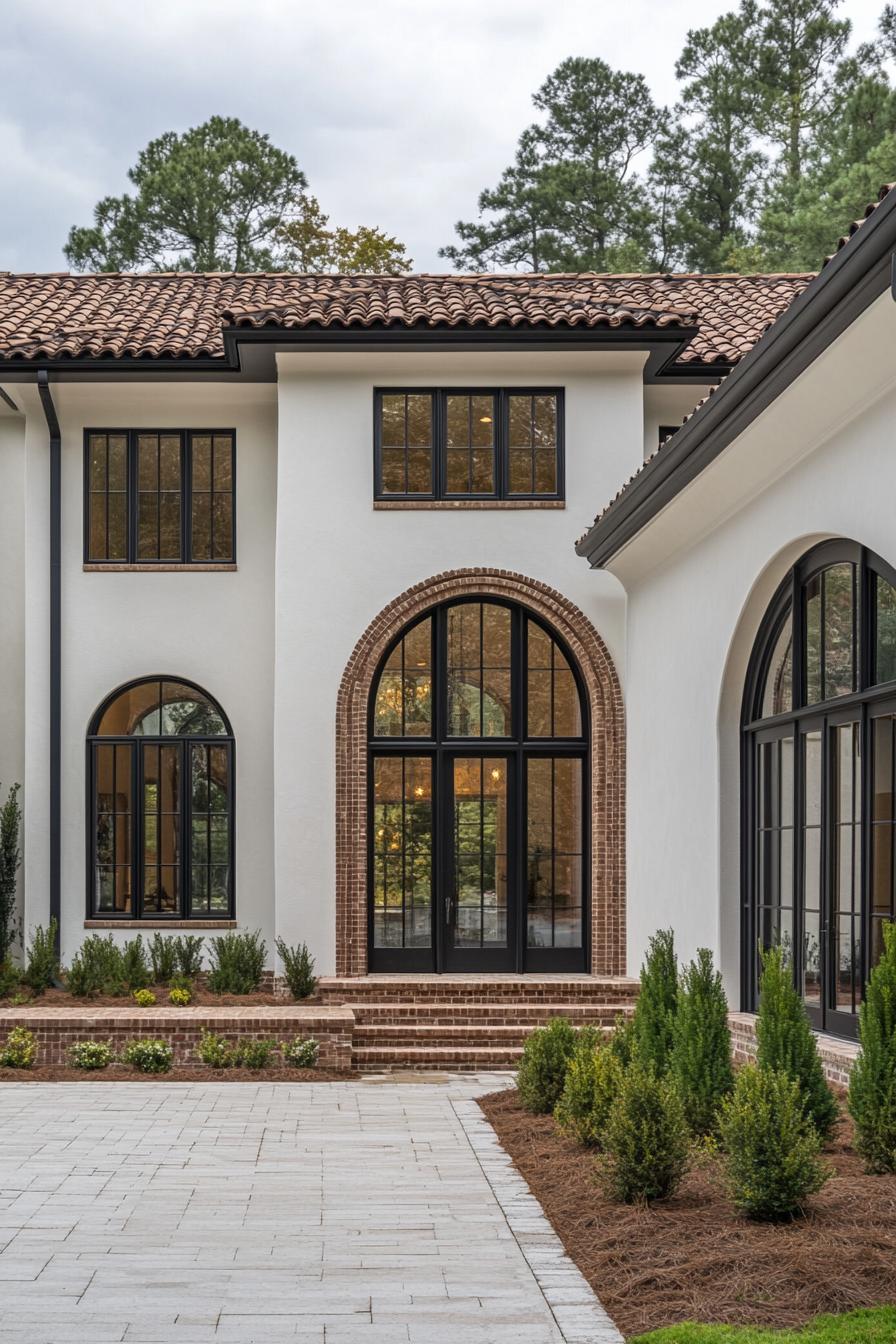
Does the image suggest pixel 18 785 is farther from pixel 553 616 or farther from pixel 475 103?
pixel 475 103

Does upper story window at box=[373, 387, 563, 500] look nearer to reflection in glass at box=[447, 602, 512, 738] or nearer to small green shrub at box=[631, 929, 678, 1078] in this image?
reflection in glass at box=[447, 602, 512, 738]

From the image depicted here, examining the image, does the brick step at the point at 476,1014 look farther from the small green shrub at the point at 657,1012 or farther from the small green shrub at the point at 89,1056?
the small green shrub at the point at 657,1012

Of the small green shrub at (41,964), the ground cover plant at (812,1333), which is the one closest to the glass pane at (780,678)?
the ground cover plant at (812,1333)

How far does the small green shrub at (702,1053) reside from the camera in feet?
29.5

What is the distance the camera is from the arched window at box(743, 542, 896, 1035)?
9383 mm

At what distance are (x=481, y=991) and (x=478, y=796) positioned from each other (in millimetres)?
2101

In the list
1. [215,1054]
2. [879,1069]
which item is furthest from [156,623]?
[879,1069]

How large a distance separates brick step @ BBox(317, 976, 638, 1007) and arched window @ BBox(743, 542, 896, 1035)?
296 centimetres

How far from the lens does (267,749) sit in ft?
54.5

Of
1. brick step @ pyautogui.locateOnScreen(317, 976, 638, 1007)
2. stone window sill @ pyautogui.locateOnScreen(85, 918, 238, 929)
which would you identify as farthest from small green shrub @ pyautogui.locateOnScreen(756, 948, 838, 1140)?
stone window sill @ pyautogui.locateOnScreen(85, 918, 238, 929)

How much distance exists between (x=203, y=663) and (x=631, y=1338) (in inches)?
462

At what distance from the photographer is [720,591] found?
1230cm

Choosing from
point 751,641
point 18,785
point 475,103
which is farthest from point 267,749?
point 475,103

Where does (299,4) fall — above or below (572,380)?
above
